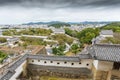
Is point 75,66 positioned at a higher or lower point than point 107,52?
lower

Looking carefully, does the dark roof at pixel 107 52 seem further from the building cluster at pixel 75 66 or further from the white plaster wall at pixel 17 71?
the white plaster wall at pixel 17 71

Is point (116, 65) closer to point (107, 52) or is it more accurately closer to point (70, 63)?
point (107, 52)

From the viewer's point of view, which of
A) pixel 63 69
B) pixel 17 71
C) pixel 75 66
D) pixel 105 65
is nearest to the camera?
pixel 105 65

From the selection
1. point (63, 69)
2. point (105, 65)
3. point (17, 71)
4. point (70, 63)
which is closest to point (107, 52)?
point (105, 65)

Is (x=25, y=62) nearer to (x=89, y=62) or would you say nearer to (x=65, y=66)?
(x=65, y=66)

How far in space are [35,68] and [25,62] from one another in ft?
3.56

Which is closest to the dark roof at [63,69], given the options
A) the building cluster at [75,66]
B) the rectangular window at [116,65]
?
the building cluster at [75,66]

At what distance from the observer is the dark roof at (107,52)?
10.5m

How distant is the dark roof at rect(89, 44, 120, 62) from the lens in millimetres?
10482

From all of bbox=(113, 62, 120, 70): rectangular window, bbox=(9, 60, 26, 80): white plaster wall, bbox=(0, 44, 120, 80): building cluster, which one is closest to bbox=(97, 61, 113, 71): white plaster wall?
bbox=(0, 44, 120, 80): building cluster

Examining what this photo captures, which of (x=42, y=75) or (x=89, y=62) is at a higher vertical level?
(x=89, y=62)

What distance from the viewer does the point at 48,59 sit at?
47.6 ft

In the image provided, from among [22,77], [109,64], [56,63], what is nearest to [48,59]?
[56,63]

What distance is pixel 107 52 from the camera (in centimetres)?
1109
